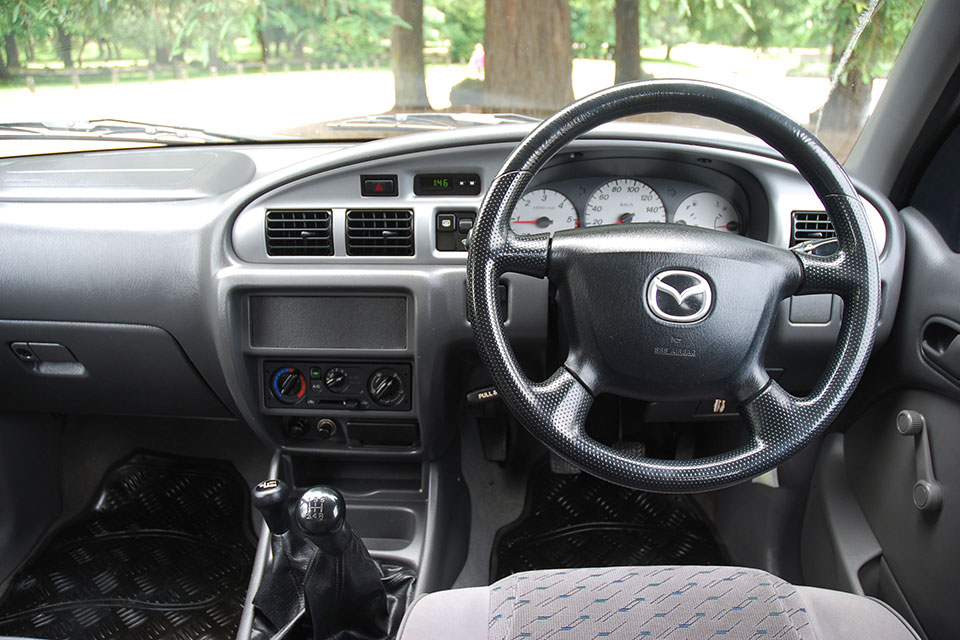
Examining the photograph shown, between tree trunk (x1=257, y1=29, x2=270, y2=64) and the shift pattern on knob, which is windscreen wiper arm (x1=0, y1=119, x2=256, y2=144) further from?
the shift pattern on knob

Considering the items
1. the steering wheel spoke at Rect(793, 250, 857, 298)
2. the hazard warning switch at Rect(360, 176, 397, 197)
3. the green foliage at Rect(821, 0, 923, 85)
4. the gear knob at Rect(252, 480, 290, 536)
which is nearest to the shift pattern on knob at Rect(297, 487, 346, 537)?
the gear knob at Rect(252, 480, 290, 536)

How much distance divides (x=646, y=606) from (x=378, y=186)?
973mm

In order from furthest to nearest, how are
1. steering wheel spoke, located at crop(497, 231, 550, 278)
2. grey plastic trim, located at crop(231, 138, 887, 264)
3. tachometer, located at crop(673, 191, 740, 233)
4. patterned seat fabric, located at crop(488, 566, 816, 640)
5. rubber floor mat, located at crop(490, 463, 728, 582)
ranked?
rubber floor mat, located at crop(490, 463, 728, 582) < tachometer, located at crop(673, 191, 740, 233) < grey plastic trim, located at crop(231, 138, 887, 264) < steering wheel spoke, located at crop(497, 231, 550, 278) < patterned seat fabric, located at crop(488, 566, 816, 640)

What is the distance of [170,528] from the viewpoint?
217 centimetres

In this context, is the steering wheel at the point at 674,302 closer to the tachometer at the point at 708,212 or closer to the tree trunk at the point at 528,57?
the tachometer at the point at 708,212

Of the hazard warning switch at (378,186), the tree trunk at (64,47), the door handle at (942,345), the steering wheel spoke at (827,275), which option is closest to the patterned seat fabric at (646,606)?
the steering wheel spoke at (827,275)

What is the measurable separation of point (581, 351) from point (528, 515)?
3.92 ft

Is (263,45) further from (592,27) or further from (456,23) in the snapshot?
(592,27)

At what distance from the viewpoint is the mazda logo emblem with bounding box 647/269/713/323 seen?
1076mm

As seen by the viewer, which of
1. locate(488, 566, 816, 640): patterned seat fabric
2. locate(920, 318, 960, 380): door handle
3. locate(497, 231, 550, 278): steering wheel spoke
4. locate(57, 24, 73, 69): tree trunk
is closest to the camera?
locate(488, 566, 816, 640): patterned seat fabric

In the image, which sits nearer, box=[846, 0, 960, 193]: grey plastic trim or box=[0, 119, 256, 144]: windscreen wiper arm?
box=[846, 0, 960, 193]: grey plastic trim

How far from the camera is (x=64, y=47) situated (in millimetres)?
1834

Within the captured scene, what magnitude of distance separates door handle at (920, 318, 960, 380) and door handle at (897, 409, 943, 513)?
0.13m

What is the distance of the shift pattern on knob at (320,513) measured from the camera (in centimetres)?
128
